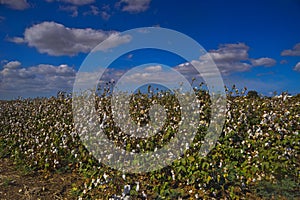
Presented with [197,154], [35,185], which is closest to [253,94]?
[197,154]

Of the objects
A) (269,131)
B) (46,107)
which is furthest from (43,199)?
(46,107)

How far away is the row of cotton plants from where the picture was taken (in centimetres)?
508

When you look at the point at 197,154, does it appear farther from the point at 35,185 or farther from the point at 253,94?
the point at 253,94

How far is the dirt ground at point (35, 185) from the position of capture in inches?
225

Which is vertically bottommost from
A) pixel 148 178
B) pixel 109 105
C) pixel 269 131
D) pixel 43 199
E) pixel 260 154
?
pixel 43 199

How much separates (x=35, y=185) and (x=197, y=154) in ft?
10.8

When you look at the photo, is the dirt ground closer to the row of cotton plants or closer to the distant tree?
the row of cotton plants

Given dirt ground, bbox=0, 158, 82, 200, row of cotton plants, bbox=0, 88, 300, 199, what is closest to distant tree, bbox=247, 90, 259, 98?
row of cotton plants, bbox=0, 88, 300, 199

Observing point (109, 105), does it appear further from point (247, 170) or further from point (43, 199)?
point (247, 170)

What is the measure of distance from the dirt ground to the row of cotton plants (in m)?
0.23

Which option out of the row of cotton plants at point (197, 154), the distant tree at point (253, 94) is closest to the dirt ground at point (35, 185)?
the row of cotton plants at point (197, 154)

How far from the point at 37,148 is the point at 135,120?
8.10 ft

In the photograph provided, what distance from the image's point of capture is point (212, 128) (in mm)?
6449

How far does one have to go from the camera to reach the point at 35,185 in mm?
6191
